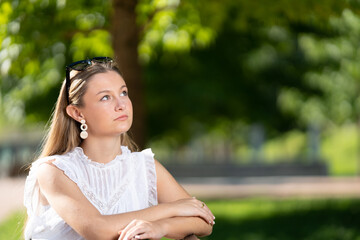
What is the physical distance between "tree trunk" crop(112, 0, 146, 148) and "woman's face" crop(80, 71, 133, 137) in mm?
4667

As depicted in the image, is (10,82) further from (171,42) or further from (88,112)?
(88,112)

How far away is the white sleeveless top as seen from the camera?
8.13 ft

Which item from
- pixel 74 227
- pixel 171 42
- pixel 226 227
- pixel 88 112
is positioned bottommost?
pixel 226 227

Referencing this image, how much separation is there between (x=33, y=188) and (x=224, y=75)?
471 inches

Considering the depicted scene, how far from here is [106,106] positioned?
8.11 feet

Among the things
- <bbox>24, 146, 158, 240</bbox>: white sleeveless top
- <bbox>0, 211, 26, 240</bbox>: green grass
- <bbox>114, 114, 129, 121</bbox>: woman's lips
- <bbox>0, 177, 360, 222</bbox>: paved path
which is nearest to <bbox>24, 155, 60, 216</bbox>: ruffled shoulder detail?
<bbox>24, 146, 158, 240</bbox>: white sleeveless top

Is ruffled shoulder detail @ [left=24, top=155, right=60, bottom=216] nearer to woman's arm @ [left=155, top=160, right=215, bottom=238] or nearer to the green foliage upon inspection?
woman's arm @ [left=155, top=160, right=215, bottom=238]

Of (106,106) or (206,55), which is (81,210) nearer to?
(106,106)

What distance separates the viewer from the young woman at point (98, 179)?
238 centimetres

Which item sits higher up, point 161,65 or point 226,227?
point 161,65

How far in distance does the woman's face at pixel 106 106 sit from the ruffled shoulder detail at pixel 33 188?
0.69ft

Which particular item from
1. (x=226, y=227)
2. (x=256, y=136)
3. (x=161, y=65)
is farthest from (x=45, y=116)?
(x=256, y=136)

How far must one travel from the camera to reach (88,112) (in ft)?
8.23

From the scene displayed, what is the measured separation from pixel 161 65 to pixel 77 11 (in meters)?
6.33
